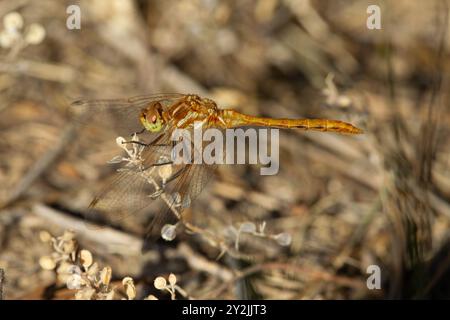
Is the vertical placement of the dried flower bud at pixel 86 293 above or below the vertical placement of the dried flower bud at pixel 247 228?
below

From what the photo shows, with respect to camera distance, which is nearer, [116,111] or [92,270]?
[92,270]

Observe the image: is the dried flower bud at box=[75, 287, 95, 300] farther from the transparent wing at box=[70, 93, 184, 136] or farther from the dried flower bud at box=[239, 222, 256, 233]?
the transparent wing at box=[70, 93, 184, 136]

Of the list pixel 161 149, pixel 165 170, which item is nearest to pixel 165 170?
pixel 165 170

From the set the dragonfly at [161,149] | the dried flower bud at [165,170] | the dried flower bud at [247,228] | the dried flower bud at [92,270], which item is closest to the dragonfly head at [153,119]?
the dragonfly at [161,149]

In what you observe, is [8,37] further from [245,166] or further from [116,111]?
[245,166]

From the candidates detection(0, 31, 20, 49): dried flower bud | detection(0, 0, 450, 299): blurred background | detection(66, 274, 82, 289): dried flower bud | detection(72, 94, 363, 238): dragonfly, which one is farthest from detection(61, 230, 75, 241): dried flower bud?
detection(0, 31, 20, 49): dried flower bud

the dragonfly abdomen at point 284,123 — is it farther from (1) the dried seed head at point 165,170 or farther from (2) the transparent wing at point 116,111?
(1) the dried seed head at point 165,170
